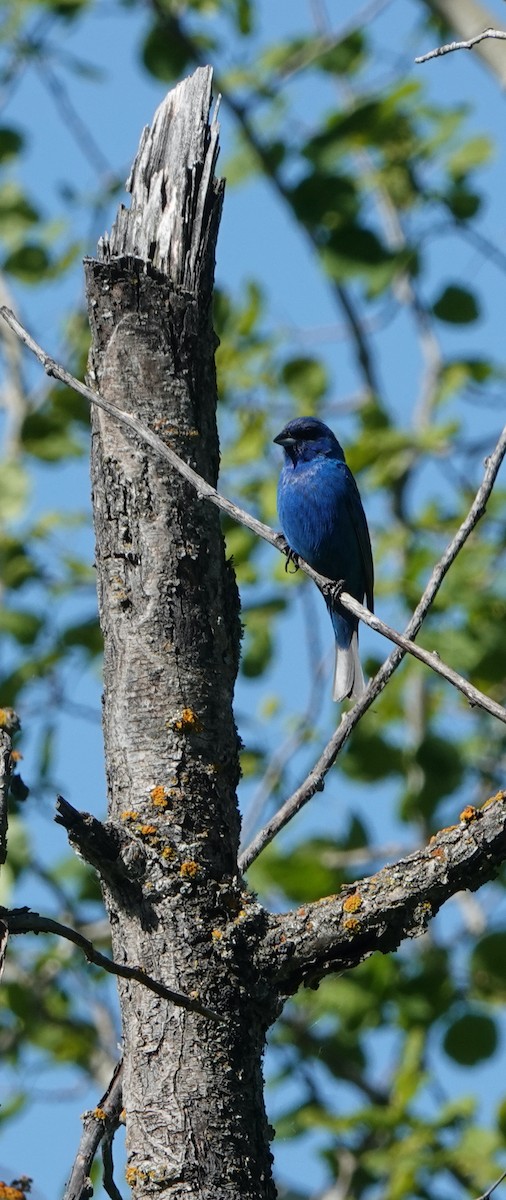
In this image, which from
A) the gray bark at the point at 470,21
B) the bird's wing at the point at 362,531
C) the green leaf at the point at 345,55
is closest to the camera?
the bird's wing at the point at 362,531

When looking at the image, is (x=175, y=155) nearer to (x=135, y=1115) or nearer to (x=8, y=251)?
(x=135, y=1115)

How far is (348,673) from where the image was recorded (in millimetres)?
5430

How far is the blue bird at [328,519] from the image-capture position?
5527 millimetres

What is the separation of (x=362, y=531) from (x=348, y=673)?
0.71m

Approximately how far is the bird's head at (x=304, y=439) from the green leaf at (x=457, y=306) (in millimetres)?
1278

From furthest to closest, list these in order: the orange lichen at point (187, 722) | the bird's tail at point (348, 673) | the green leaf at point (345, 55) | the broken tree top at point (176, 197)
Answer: the green leaf at point (345, 55) < the bird's tail at point (348, 673) < the broken tree top at point (176, 197) < the orange lichen at point (187, 722)

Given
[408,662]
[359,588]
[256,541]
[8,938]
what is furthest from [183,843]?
[256,541]

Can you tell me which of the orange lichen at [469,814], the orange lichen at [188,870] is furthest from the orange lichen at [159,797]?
the orange lichen at [469,814]

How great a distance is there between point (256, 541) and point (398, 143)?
7.37 feet

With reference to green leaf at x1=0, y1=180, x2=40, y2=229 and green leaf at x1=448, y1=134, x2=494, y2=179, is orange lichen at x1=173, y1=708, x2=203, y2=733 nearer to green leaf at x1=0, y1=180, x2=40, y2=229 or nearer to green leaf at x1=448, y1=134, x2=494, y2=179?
green leaf at x1=448, y1=134, x2=494, y2=179

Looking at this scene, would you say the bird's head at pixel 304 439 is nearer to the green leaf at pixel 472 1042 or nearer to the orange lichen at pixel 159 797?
the green leaf at pixel 472 1042

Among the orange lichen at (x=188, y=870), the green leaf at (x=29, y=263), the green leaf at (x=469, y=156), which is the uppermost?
the green leaf at (x=29, y=263)

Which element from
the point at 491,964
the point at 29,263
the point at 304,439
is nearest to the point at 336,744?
the point at 304,439

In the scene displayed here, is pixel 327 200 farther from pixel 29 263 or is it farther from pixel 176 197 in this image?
pixel 176 197
